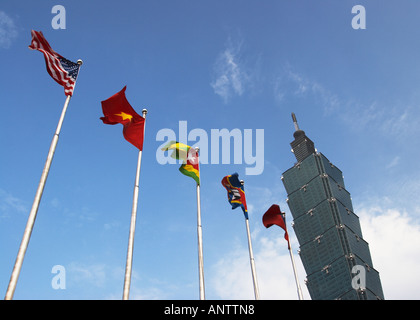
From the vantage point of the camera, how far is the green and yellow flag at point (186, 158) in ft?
89.5

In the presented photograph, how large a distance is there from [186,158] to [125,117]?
20.8ft

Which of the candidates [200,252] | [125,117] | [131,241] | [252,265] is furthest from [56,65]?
[252,265]

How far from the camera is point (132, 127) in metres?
23.6

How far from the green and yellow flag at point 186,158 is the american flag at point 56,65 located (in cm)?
828

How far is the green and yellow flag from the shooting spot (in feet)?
89.5

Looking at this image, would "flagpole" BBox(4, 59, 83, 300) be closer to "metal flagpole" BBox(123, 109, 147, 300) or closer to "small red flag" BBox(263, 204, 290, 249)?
"metal flagpole" BBox(123, 109, 147, 300)

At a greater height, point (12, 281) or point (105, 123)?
point (105, 123)

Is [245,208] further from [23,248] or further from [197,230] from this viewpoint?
[23,248]

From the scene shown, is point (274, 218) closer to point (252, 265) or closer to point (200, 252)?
point (252, 265)

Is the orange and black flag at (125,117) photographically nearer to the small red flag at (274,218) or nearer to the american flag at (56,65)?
the american flag at (56,65)

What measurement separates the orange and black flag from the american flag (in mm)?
2234

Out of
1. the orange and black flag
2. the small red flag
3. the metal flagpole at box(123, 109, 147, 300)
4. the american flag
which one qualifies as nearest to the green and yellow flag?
the orange and black flag
